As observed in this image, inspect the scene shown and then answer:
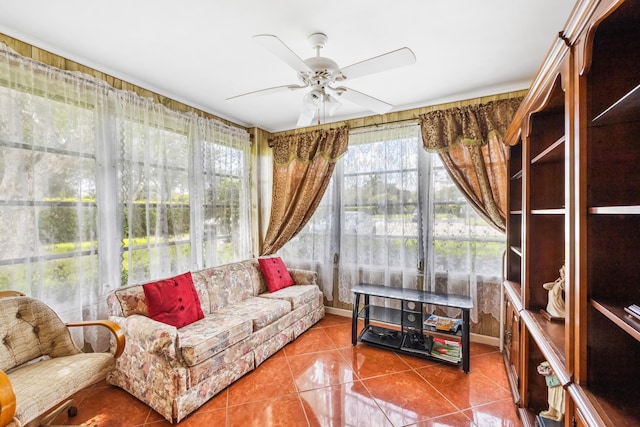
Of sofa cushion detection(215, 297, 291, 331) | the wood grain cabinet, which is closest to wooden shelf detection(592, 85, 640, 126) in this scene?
the wood grain cabinet

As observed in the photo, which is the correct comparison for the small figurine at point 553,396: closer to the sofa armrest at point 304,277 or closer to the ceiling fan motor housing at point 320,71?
the ceiling fan motor housing at point 320,71

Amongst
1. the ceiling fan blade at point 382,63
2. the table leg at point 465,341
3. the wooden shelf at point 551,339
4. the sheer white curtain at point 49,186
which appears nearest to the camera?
the wooden shelf at point 551,339

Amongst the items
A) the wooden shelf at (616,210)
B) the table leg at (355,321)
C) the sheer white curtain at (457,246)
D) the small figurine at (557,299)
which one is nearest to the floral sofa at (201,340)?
the table leg at (355,321)

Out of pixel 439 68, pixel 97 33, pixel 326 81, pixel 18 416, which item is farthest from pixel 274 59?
pixel 18 416

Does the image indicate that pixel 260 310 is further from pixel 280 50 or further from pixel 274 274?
pixel 280 50

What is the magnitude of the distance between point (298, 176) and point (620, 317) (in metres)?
3.39

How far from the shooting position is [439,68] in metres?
2.44

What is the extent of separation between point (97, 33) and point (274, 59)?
1.22m

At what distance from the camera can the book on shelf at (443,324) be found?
2.63 metres

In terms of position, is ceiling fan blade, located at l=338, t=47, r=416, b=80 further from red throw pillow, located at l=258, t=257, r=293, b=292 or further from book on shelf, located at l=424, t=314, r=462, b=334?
red throw pillow, located at l=258, t=257, r=293, b=292

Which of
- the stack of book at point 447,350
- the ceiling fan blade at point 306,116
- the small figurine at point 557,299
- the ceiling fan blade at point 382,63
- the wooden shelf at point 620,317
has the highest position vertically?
the ceiling fan blade at point 382,63

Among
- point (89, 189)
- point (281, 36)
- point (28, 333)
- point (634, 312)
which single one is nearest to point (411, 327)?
point (634, 312)

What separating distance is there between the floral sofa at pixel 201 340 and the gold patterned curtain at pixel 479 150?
2.18 metres

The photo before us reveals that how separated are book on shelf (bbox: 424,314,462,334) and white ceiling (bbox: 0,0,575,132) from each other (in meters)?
2.30
